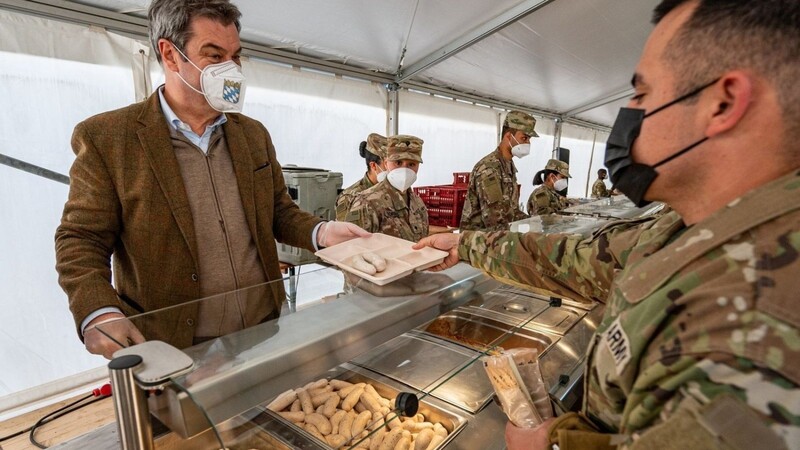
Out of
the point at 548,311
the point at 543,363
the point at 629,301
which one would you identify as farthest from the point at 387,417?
the point at 548,311

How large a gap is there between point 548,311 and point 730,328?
4.87ft

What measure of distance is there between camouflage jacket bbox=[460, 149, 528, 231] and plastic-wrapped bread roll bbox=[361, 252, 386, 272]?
128 inches

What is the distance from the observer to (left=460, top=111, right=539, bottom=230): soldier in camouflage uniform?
4472 mm

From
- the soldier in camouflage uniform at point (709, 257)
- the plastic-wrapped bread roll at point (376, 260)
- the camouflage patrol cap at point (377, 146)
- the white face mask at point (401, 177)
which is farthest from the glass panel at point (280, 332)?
the camouflage patrol cap at point (377, 146)

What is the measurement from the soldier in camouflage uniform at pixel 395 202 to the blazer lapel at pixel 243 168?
1.39 m

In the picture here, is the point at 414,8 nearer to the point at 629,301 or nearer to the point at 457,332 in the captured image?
the point at 457,332

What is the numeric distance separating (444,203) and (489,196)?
3.41ft

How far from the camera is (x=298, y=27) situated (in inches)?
137

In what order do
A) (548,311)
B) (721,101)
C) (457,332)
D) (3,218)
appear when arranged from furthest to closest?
(3,218)
(548,311)
(457,332)
(721,101)

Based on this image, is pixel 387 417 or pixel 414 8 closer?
pixel 387 417

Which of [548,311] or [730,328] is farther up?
[730,328]

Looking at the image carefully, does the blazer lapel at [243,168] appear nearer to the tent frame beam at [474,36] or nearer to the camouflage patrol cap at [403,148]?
the camouflage patrol cap at [403,148]

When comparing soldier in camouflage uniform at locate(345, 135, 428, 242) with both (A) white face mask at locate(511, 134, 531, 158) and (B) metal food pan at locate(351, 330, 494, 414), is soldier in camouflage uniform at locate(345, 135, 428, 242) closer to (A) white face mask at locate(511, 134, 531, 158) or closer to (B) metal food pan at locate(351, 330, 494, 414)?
(B) metal food pan at locate(351, 330, 494, 414)

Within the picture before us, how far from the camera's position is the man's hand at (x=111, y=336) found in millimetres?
907
